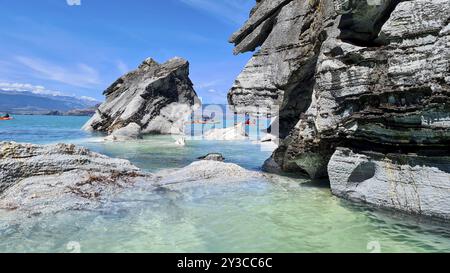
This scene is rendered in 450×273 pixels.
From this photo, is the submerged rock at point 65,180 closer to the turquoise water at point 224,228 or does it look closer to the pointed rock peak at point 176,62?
the turquoise water at point 224,228

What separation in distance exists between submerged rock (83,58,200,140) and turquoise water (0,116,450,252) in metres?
45.8

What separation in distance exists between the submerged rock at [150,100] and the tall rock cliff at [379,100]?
4391 cm

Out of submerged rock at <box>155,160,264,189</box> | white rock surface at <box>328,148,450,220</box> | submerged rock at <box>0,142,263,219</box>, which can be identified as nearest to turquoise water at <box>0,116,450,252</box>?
white rock surface at <box>328,148,450,220</box>

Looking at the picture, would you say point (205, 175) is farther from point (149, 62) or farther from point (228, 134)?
point (149, 62)

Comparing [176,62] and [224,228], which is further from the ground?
[176,62]

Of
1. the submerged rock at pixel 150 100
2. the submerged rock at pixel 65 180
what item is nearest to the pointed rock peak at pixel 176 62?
the submerged rock at pixel 150 100

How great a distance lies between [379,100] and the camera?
1212 centimetres

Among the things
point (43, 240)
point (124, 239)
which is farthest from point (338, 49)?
point (43, 240)

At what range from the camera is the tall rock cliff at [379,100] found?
10703 millimetres

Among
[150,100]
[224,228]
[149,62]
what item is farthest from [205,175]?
[149,62]

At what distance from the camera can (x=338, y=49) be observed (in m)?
13.4

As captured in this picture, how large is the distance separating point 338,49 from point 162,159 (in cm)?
1674

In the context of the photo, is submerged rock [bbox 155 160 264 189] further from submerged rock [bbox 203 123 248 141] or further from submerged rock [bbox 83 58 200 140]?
submerged rock [bbox 83 58 200 140]

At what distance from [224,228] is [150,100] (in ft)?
176
